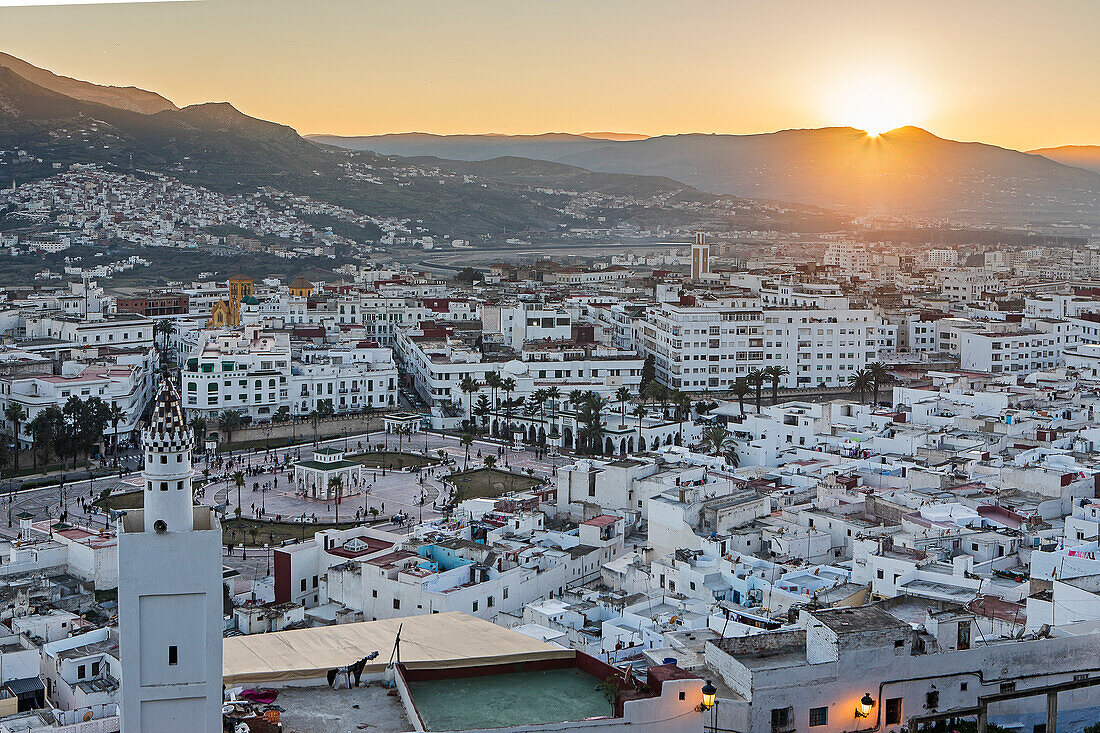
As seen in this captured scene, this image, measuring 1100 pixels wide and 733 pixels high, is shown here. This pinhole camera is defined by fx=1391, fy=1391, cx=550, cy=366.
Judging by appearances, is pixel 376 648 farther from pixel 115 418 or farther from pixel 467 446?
pixel 115 418

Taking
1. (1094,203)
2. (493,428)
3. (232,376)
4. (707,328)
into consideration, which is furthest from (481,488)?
(1094,203)

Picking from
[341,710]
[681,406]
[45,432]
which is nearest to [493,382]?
[681,406]

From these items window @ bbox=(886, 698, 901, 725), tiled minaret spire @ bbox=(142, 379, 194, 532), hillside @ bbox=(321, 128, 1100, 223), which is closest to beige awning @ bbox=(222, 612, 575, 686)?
tiled minaret spire @ bbox=(142, 379, 194, 532)

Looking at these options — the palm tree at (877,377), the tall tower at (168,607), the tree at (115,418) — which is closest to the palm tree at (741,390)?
the palm tree at (877,377)

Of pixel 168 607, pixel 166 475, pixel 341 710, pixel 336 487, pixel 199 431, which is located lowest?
pixel 336 487

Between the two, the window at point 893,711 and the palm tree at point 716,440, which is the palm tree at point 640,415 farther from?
the window at point 893,711
